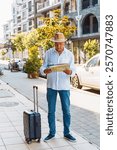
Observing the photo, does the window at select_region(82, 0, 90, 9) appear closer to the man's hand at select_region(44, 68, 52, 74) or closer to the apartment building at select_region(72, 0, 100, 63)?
the apartment building at select_region(72, 0, 100, 63)

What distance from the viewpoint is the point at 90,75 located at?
1213cm

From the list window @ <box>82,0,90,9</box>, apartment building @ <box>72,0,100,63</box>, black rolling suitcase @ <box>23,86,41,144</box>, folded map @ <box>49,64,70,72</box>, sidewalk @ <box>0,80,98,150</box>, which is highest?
window @ <box>82,0,90,9</box>

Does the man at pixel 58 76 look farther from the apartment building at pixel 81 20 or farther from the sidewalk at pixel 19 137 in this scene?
the apartment building at pixel 81 20

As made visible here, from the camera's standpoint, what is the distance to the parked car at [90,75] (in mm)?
11703

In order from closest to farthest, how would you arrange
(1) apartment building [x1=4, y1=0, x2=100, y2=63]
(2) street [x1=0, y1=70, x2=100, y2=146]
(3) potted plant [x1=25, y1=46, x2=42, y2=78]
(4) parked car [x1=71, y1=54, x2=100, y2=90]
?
(2) street [x1=0, y1=70, x2=100, y2=146] → (4) parked car [x1=71, y1=54, x2=100, y2=90] → (3) potted plant [x1=25, y1=46, x2=42, y2=78] → (1) apartment building [x1=4, y1=0, x2=100, y2=63]

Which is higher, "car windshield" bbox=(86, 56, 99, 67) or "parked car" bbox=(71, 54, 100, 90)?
"car windshield" bbox=(86, 56, 99, 67)

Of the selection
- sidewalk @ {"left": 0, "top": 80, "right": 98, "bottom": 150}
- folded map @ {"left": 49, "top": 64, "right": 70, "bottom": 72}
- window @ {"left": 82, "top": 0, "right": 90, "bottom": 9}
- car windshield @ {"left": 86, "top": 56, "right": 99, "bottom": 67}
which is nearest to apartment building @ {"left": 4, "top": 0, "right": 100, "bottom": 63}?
window @ {"left": 82, "top": 0, "right": 90, "bottom": 9}

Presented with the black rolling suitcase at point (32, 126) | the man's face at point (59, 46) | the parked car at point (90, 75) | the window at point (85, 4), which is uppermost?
the window at point (85, 4)

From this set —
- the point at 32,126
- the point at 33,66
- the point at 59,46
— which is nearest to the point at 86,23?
the point at 33,66

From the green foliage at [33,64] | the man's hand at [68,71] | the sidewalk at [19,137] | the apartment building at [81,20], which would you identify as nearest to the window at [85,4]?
the apartment building at [81,20]

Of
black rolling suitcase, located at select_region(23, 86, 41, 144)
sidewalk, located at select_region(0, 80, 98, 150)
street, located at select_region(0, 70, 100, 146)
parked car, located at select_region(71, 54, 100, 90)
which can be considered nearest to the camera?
sidewalk, located at select_region(0, 80, 98, 150)

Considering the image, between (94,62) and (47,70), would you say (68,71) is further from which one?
(94,62)

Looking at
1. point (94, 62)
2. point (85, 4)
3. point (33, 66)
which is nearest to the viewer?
point (94, 62)

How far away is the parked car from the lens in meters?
11.7
